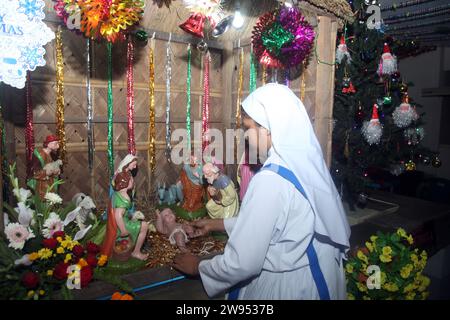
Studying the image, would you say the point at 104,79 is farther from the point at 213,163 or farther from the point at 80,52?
the point at 213,163

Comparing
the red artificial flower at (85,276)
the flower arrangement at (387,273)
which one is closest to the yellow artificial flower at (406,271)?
the flower arrangement at (387,273)

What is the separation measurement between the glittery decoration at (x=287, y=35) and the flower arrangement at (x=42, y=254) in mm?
2724

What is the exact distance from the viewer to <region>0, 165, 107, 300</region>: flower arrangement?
238 cm

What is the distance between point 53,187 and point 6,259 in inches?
38.6

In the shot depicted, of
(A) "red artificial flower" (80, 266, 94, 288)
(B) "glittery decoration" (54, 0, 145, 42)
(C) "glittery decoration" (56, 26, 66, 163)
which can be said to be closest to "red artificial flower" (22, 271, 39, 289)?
(A) "red artificial flower" (80, 266, 94, 288)

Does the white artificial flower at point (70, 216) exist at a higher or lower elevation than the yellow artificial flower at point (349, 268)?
higher

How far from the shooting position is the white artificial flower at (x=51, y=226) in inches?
113

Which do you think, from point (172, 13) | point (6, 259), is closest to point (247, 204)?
point (6, 259)

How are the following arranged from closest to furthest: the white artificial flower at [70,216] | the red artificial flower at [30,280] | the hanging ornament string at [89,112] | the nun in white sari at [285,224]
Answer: the nun in white sari at [285,224] → the red artificial flower at [30,280] → the white artificial flower at [70,216] → the hanging ornament string at [89,112]

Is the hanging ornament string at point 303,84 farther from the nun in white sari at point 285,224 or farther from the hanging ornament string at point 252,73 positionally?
the nun in white sari at point 285,224

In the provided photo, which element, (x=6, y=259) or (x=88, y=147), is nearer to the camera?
(x=6, y=259)

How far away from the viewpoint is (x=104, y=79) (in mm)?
4469

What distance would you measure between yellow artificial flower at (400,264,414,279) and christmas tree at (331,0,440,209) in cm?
260

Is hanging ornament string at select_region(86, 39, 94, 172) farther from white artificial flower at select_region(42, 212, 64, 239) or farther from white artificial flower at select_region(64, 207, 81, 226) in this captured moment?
white artificial flower at select_region(42, 212, 64, 239)
